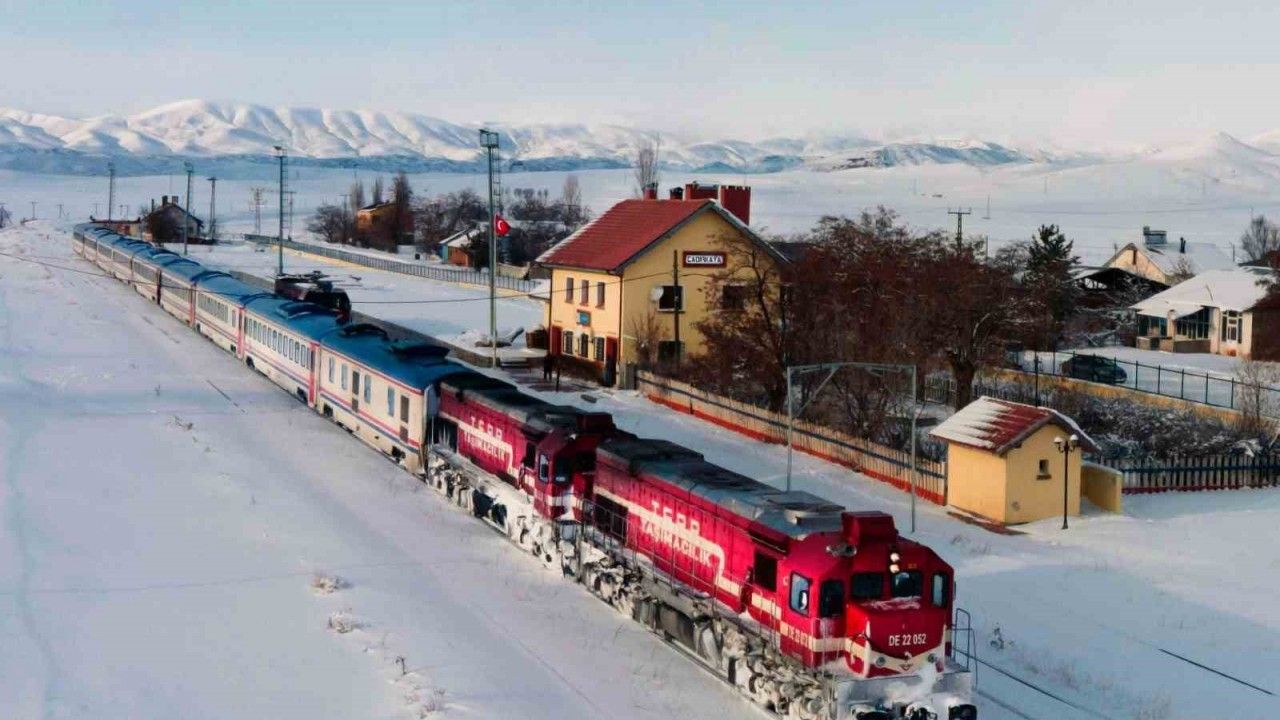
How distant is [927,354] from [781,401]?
533cm

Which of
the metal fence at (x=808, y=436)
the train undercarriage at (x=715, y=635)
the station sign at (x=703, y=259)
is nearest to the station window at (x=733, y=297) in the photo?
the metal fence at (x=808, y=436)

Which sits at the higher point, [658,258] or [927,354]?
[658,258]

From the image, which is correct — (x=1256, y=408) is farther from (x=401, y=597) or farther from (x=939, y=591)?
(x=401, y=597)

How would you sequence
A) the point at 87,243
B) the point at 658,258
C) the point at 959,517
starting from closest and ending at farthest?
the point at 959,517
the point at 658,258
the point at 87,243

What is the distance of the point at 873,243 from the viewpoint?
4578cm

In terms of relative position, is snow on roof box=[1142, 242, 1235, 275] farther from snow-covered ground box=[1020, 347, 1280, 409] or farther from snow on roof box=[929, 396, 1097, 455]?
snow on roof box=[929, 396, 1097, 455]

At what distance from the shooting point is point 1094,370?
173 ft

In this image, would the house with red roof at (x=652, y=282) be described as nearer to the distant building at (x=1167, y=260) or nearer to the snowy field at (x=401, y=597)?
the snowy field at (x=401, y=597)

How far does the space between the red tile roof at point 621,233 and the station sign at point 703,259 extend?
153 centimetres

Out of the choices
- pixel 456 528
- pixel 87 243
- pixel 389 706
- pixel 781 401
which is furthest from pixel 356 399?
pixel 87 243

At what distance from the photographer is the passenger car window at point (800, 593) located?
54.8 ft

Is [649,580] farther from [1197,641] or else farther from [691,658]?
[1197,641]

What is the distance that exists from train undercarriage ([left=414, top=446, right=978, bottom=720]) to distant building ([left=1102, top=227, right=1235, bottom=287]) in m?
63.5

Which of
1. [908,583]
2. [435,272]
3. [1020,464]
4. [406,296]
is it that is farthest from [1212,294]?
[435,272]
